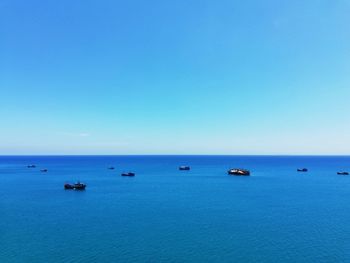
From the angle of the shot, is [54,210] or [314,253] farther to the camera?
[54,210]

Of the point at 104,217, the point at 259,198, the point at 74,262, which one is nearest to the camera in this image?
the point at 74,262

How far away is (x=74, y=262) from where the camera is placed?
30531 millimetres

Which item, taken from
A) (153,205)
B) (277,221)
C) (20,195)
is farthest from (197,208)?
(20,195)

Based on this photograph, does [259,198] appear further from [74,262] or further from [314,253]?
[74,262]

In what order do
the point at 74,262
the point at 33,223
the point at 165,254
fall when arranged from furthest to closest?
the point at 33,223
the point at 165,254
the point at 74,262

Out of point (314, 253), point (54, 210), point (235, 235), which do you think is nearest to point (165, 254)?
point (235, 235)

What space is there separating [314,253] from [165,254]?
1789 centimetres

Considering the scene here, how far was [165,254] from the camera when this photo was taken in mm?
32844

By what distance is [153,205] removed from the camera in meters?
61.3

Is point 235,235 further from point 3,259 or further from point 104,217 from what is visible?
point 3,259

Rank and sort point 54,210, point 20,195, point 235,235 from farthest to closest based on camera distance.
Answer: point 20,195
point 54,210
point 235,235

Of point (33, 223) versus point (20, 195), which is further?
point (20, 195)

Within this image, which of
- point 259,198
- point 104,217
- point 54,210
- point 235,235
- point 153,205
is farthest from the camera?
point 259,198

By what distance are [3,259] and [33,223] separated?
→ 50.7 feet
